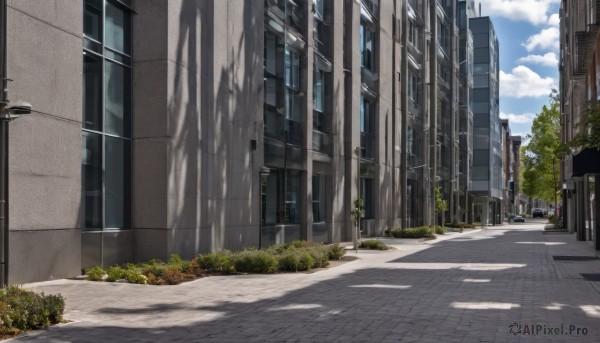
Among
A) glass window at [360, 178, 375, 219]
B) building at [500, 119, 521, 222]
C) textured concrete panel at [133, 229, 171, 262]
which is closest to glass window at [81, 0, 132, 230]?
textured concrete panel at [133, 229, 171, 262]

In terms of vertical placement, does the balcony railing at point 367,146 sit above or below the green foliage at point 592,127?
above

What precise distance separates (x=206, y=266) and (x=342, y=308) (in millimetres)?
7178

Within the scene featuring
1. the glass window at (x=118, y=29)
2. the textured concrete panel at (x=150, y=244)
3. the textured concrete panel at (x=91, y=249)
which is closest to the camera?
the textured concrete panel at (x=91, y=249)

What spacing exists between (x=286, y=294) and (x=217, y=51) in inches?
410

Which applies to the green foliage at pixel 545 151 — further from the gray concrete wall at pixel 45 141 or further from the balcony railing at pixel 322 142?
the gray concrete wall at pixel 45 141

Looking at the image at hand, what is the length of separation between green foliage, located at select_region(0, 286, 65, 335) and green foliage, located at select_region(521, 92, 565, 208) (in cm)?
6412

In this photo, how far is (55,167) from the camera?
1594 cm

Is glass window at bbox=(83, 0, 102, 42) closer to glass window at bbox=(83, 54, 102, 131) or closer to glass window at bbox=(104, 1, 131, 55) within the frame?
Answer: glass window at bbox=(104, 1, 131, 55)

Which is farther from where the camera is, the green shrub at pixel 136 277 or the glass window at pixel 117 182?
the glass window at pixel 117 182

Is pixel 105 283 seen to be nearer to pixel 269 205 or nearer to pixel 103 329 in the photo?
pixel 103 329

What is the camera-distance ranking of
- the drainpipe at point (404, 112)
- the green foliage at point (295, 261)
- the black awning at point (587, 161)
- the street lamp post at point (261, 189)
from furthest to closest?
the drainpipe at point (404, 112)
the street lamp post at point (261, 189)
the black awning at point (587, 161)
the green foliage at point (295, 261)

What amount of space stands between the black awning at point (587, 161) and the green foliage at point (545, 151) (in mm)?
47322

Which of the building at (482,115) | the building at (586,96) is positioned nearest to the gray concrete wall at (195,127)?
the building at (586,96)

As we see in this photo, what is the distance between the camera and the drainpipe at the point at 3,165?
12529mm
